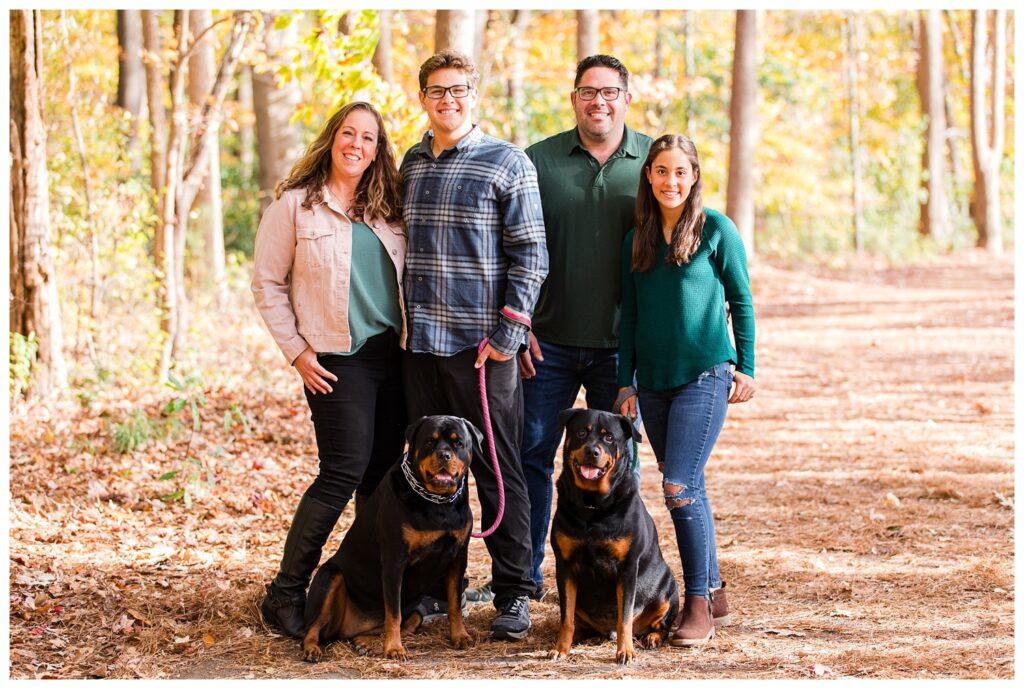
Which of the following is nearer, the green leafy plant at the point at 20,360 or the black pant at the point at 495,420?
the black pant at the point at 495,420

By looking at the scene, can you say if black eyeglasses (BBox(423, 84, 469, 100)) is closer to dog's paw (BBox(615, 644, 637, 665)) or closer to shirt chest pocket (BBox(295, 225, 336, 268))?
shirt chest pocket (BBox(295, 225, 336, 268))

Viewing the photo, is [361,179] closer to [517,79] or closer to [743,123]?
[517,79]

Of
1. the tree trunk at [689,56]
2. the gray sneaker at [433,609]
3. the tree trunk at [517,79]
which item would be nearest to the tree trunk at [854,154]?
the tree trunk at [689,56]

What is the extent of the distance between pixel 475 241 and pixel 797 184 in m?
22.3

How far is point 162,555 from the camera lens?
5422 millimetres

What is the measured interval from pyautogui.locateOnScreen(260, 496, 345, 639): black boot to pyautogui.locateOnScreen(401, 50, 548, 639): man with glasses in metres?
0.59

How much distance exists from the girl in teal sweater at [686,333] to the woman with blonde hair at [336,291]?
3.38 ft

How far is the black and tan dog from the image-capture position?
410 centimetres

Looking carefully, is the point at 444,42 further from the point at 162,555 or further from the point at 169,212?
the point at 162,555

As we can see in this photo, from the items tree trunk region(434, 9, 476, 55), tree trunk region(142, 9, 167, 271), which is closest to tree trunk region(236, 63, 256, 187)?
tree trunk region(142, 9, 167, 271)

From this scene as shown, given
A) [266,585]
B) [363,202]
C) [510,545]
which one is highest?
[363,202]

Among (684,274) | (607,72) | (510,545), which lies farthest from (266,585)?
(607,72)

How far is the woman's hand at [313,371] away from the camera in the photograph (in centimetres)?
430

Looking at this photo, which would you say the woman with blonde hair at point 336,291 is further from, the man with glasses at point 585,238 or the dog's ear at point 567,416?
the dog's ear at point 567,416
